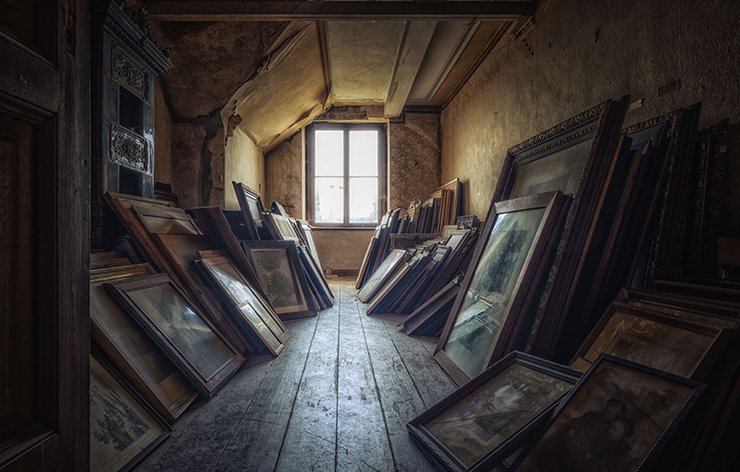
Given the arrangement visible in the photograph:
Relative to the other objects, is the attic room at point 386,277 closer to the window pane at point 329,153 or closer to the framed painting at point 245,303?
the framed painting at point 245,303

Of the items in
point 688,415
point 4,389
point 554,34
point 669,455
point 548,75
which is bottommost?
point 669,455

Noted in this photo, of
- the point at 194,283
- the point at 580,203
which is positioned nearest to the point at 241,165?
the point at 194,283

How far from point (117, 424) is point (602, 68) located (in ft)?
11.7

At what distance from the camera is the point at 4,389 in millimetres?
859

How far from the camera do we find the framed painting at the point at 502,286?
1.98m

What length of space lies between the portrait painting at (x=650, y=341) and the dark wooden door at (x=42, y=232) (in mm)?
1815

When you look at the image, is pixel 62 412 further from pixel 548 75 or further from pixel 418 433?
pixel 548 75

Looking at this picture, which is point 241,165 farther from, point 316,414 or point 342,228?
point 316,414

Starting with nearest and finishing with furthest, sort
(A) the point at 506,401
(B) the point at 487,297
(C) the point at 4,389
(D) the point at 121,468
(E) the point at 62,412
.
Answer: (C) the point at 4,389, (E) the point at 62,412, (D) the point at 121,468, (A) the point at 506,401, (B) the point at 487,297

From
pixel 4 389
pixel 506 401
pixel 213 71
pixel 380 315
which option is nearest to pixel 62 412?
→ pixel 4 389

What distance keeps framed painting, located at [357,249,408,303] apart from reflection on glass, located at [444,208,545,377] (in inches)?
83.0

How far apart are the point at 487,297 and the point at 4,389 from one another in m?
2.14

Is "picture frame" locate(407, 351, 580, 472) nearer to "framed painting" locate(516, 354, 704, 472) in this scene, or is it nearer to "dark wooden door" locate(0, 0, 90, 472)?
"framed painting" locate(516, 354, 704, 472)

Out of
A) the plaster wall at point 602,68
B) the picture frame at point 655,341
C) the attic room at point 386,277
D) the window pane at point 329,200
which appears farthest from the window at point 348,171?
the picture frame at point 655,341
